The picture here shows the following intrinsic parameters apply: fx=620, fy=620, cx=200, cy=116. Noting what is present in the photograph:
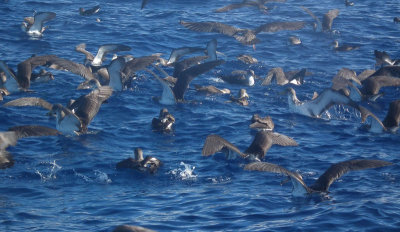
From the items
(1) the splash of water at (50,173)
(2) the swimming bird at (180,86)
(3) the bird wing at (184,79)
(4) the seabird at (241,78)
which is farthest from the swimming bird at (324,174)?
(4) the seabird at (241,78)

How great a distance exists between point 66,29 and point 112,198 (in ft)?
49.3

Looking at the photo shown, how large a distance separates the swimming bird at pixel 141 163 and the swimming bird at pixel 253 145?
1.08m

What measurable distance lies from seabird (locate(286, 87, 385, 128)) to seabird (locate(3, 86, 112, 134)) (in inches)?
206

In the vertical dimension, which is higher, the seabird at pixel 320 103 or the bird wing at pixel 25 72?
the bird wing at pixel 25 72

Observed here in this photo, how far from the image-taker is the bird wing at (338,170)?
472 inches

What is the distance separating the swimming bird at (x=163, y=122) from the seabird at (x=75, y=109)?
1.59 meters

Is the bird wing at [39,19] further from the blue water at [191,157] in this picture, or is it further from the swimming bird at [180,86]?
the swimming bird at [180,86]

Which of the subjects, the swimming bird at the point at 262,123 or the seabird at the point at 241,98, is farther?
the seabird at the point at 241,98

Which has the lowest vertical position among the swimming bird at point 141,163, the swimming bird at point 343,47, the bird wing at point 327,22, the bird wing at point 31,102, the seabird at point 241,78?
the swimming bird at point 141,163

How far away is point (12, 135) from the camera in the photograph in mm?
13344

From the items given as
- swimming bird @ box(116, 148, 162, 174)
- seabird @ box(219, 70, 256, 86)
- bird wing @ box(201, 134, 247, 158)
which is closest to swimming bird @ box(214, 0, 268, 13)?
seabird @ box(219, 70, 256, 86)

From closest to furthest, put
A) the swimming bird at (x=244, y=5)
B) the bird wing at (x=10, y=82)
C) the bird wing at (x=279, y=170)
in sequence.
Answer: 1. the bird wing at (x=279, y=170)
2. the bird wing at (x=10, y=82)
3. the swimming bird at (x=244, y=5)

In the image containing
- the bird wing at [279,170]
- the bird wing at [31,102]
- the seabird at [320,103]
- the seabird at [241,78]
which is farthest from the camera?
the seabird at [241,78]

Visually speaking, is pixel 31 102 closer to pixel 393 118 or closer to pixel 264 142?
pixel 264 142
